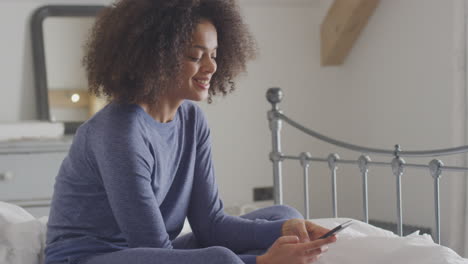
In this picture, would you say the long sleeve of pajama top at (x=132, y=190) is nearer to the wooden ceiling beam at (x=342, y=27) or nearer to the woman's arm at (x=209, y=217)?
the woman's arm at (x=209, y=217)

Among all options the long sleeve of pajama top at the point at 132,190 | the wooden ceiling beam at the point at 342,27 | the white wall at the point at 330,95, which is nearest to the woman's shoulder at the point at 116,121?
the long sleeve of pajama top at the point at 132,190

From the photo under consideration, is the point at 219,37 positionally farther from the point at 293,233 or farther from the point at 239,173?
the point at 239,173

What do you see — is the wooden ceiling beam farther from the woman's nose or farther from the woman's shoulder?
the woman's shoulder

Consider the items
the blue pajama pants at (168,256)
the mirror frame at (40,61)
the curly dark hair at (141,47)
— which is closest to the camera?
the blue pajama pants at (168,256)

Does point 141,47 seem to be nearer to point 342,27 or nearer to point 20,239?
point 20,239

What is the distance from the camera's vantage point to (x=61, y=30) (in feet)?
9.94

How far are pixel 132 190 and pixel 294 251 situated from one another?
1.07ft

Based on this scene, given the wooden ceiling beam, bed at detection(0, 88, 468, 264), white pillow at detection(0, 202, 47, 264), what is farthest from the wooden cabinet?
the wooden ceiling beam

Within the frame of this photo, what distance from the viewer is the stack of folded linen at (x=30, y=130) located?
2.66 meters

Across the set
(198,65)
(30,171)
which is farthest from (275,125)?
(30,171)

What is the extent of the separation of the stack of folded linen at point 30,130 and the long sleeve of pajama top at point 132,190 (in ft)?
4.33

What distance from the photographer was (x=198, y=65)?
1.44 metres

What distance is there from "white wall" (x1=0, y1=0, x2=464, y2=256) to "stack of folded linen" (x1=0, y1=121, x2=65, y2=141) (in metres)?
0.30

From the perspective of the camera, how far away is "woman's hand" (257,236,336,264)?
123 cm
